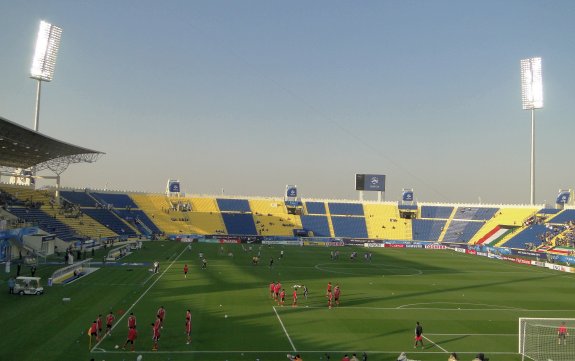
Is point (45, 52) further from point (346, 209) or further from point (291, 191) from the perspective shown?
point (346, 209)

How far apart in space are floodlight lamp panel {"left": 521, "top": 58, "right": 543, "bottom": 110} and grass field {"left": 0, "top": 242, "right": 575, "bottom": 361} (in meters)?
42.8

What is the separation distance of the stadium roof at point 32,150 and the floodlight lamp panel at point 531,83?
7120 centimetres

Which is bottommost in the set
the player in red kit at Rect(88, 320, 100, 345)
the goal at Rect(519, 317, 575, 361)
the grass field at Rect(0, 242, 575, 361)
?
the grass field at Rect(0, 242, 575, 361)

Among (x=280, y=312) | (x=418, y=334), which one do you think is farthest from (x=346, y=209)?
(x=418, y=334)

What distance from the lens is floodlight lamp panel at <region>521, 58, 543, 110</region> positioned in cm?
8194

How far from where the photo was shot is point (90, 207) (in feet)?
283

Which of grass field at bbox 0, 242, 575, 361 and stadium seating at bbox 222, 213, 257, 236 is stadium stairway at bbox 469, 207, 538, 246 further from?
stadium seating at bbox 222, 213, 257, 236

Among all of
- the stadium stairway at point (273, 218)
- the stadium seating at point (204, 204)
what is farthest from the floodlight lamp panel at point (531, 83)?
the stadium seating at point (204, 204)

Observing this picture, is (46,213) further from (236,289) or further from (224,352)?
(224,352)

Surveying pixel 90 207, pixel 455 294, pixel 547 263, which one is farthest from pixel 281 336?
pixel 90 207

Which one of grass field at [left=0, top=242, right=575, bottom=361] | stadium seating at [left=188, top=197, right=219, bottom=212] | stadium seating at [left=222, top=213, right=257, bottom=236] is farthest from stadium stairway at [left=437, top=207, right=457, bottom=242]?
stadium seating at [left=188, top=197, right=219, bottom=212]

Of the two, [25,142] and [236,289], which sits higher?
[25,142]

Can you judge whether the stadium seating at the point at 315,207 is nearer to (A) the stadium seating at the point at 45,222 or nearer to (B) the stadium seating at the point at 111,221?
(B) the stadium seating at the point at 111,221

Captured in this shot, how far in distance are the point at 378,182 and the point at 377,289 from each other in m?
71.1
